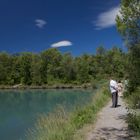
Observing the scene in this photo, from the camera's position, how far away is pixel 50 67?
8244cm

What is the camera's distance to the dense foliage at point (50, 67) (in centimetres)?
7988

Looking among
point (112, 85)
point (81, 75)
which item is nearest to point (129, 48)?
point (112, 85)

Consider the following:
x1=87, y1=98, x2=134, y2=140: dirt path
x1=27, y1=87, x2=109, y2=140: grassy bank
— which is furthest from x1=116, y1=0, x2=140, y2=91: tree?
x1=27, y1=87, x2=109, y2=140: grassy bank

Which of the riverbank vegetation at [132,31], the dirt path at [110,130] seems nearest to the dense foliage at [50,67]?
the dirt path at [110,130]

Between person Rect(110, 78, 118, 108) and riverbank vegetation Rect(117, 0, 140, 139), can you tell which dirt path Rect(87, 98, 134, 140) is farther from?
person Rect(110, 78, 118, 108)

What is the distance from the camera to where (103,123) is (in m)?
11.2

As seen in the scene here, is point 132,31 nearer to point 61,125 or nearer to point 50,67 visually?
point 61,125

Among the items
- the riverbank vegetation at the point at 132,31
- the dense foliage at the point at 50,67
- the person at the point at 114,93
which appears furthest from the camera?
the dense foliage at the point at 50,67

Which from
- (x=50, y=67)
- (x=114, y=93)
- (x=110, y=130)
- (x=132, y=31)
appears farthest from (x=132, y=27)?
(x=50, y=67)

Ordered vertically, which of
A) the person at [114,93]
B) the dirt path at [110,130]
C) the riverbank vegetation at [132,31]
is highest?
the riverbank vegetation at [132,31]

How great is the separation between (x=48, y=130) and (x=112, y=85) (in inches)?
290

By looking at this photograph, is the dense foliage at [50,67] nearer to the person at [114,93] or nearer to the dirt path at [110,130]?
the person at [114,93]

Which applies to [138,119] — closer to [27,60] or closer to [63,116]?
[63,116]

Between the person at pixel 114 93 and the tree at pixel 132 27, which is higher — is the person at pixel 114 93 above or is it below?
below
